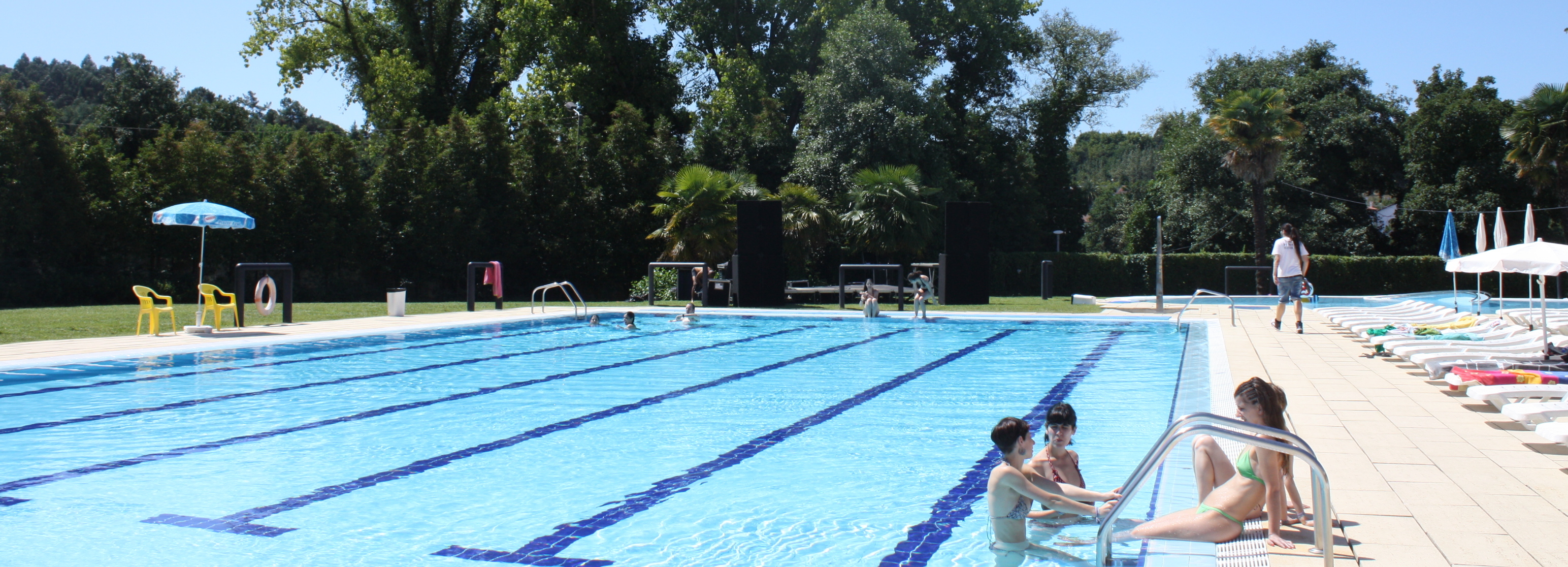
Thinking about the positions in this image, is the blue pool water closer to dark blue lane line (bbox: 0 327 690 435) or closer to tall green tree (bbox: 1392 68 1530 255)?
dark blue lane line (bbox: 0 327 690 435)

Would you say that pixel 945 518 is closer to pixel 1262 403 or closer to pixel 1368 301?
pixel 1262 403

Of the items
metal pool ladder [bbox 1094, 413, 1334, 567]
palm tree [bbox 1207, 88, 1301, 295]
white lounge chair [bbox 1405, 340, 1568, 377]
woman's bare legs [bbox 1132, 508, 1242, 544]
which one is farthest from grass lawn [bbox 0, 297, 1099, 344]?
metal pool ladder [bbox 1094, 413, 1334, 567]

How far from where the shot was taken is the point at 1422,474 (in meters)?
4.38

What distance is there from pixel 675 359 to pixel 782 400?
3.24 m

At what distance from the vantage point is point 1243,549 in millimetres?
3434

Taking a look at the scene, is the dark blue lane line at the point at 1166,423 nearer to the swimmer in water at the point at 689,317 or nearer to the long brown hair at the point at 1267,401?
the long brown hair at the point at 1267,401

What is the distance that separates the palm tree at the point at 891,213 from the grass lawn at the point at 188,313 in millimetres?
2466

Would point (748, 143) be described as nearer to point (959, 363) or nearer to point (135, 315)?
point (135, 315)

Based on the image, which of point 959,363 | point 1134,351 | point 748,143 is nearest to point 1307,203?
point 748,143

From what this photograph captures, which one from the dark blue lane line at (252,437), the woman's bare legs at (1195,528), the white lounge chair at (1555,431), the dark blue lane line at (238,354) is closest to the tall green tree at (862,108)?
the dark blue lane line at (238,354)

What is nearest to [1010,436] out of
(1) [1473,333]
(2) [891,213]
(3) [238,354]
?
(1) [1473,333]

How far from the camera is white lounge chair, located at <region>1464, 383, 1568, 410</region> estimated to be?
5750mm

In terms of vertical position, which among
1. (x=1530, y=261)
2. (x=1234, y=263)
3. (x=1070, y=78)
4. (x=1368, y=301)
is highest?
(x=1070, y=78)

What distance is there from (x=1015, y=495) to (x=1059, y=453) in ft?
1.83
